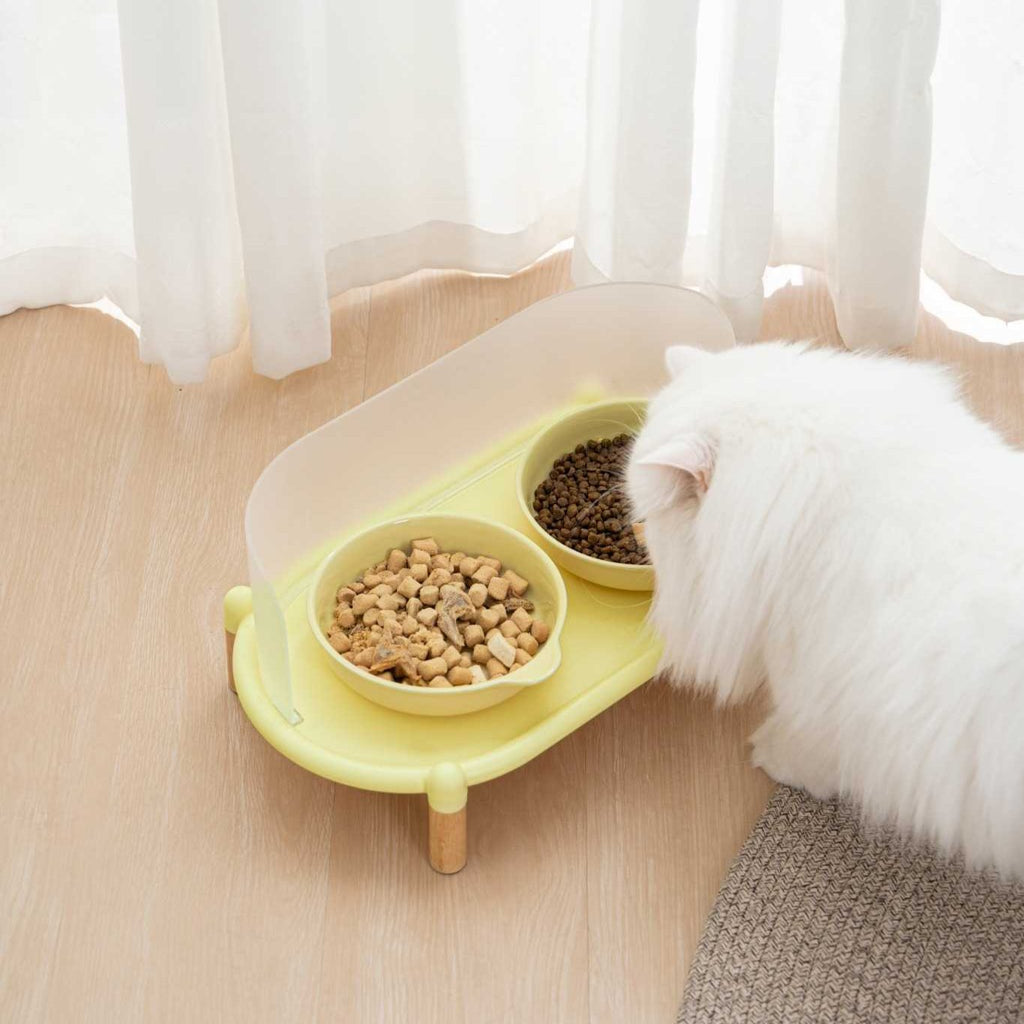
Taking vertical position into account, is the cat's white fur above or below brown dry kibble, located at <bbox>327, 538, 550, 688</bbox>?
above

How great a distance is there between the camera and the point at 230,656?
1.58 m

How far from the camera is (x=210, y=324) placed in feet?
6.32

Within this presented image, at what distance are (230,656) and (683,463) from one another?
656 millimetres

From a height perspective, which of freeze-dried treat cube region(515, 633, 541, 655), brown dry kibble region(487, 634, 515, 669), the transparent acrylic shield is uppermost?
the transparent acrylic shield

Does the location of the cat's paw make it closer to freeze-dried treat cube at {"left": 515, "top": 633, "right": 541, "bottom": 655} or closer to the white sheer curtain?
freeze-dried treat cube at {"left": 515, "top": 633, "right": 541, "bottom": 655}

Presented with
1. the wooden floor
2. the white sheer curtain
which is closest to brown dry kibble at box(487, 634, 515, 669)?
the wooden floor

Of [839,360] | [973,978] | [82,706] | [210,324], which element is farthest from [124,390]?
[973,978]

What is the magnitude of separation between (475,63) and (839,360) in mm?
879

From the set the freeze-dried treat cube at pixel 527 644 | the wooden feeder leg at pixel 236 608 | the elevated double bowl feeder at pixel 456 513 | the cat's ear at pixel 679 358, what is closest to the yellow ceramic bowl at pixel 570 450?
the elevated double bowl feeder at pixel 456 513

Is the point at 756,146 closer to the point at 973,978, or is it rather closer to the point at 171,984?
the point at 973,978

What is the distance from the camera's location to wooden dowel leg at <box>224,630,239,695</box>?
156cm

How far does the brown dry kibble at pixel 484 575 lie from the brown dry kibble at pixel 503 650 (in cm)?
10

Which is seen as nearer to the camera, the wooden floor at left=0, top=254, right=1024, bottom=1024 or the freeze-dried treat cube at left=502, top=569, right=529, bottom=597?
the wooden floor at left=0, top=254, right=1024, bottom=1024

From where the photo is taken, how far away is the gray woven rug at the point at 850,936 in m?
1.33
